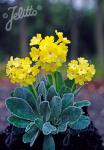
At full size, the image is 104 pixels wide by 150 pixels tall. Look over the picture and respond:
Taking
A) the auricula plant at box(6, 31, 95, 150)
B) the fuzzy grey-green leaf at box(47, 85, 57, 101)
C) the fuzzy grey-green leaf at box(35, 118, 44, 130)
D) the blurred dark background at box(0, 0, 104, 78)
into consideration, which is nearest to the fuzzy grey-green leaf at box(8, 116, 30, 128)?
the auricula plant at box(6, 31, 95, 150)

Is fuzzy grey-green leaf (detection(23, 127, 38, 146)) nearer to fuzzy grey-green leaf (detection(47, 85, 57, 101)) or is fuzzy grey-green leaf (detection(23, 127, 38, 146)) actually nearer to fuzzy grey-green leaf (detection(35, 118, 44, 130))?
fuzzy grey-green leaf (detection(35, 118, 44, 130))

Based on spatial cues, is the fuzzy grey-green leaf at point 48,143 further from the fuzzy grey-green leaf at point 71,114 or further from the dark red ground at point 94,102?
the dark red ground at point 94,102

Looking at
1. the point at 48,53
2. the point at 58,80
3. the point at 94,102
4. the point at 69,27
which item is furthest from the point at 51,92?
the point at 69,27

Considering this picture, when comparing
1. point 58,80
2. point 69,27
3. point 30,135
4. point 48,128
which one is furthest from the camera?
point 69,27

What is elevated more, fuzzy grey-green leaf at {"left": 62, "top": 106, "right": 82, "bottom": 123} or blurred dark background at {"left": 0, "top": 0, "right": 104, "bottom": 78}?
blurred dark background at {"left": 0, "top": 0, "right": 104, "bottom": 78}

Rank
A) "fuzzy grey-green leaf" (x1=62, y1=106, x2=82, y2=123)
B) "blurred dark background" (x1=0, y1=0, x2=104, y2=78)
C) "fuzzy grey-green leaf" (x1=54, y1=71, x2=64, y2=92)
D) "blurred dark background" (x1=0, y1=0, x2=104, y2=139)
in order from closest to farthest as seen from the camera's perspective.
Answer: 1. "fuzzy grey-green leaf" (x1=62, y1=106, x2=82, y2=123)
2. "fuzzy grey-green leaf" (x1=54, y1=71, x2=64, y2=92)
3. "blurred dark background" (x1=0, y1=0, x2=104, y2=139)
4. "blurred dark background" (x1=0, y1=0, x2=104, y2=78)

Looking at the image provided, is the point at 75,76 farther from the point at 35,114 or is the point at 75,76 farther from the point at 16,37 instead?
the point at 16,37

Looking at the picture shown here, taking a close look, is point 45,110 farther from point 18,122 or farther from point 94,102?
point 94,102
